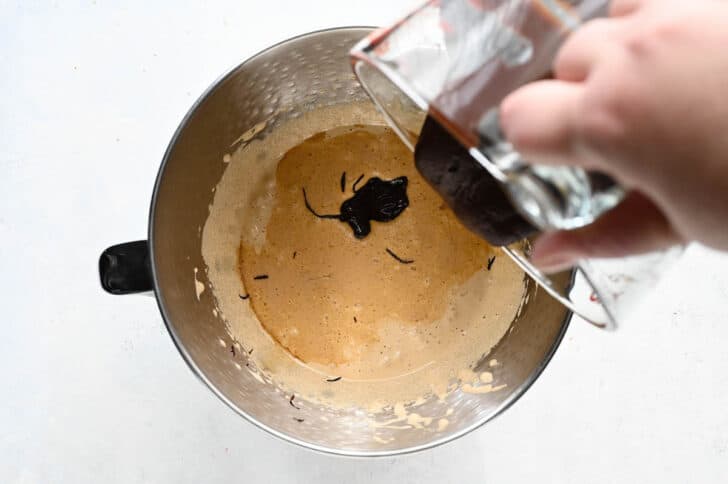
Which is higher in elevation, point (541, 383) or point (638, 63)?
point (638, 63)

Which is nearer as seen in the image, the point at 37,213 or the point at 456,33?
the point at 456,33

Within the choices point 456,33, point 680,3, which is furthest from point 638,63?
point 456,33

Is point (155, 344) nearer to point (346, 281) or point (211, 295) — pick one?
point (211, 295)

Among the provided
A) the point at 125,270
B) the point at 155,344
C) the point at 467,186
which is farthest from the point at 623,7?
the point at 155,344

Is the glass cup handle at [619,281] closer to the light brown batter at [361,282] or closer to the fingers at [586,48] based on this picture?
the fingers at [586,48]

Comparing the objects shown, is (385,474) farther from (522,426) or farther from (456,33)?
(456,33)

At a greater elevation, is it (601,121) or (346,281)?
(601,121)
